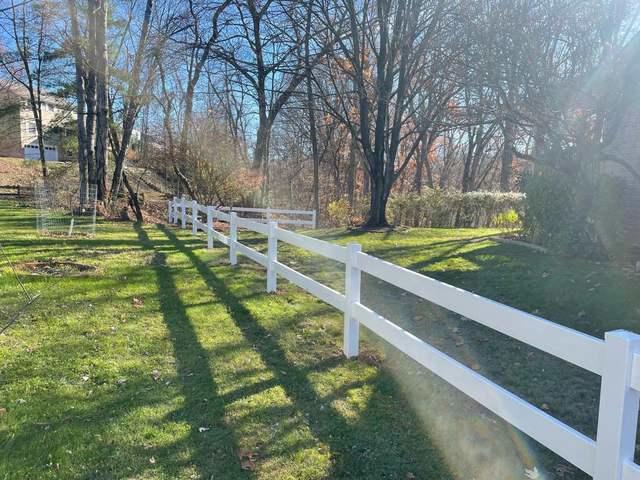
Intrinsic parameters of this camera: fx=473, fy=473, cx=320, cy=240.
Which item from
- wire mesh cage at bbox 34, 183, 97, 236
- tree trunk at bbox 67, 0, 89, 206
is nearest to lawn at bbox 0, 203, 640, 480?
wire mesh cage at bbox 34, 183, 97, 236

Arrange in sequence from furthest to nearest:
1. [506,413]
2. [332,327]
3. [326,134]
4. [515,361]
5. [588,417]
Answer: [326,134]
[332,327]
[515,361]
[588,417]
[506,413]

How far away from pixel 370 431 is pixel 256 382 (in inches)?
44.9

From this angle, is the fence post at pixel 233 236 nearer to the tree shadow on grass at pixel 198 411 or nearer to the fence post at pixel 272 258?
the fence post at pixel 272 258

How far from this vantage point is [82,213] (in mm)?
16734

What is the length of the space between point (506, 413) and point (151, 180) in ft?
86.5

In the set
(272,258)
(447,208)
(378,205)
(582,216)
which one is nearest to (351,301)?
(272,258)

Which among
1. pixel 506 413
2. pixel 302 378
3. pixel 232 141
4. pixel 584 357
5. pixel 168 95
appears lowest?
pixel 302 378

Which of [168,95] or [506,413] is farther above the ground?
[168,95]

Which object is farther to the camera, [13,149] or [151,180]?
[13,149]

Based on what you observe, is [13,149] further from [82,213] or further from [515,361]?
[515,361]

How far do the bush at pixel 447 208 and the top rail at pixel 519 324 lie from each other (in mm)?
15079

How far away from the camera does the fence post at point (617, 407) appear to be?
1841 mm

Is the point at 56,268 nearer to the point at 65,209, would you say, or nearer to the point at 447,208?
the point at 65,209

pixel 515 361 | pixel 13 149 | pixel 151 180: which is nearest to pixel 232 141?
pixel 151 180
